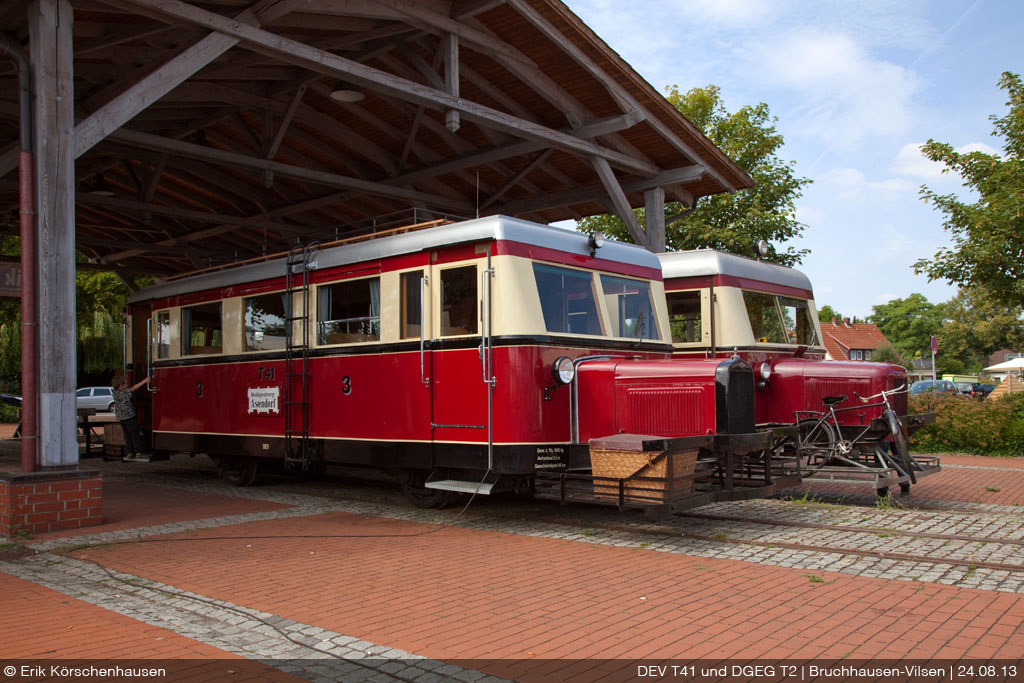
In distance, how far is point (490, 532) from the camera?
8.08m

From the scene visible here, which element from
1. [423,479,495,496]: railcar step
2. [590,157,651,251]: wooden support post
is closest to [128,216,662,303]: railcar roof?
[423,479,495,496]: railcar step

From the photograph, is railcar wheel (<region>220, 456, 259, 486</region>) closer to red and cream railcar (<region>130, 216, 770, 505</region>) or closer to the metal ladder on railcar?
red and cream railcar (<region>130, 216, 770, 505</region>)

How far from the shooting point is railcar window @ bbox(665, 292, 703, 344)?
1105 centimetres

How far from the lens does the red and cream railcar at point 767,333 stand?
9.87 metres

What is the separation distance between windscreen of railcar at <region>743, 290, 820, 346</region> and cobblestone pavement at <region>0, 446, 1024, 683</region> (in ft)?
7.48

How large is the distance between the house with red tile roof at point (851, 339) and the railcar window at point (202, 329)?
66362 mm

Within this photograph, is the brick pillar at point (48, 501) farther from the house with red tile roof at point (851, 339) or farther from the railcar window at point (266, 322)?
the house with red tile roof at point (851, 339)

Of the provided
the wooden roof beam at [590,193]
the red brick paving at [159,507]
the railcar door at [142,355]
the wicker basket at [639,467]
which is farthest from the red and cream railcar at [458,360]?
the wooden roof beam at [590,193]

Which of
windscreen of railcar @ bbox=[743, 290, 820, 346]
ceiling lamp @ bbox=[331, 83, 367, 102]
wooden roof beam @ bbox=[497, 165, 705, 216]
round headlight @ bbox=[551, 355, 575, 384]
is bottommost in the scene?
round headlight @ bbox=[551, 355, 575, 384]

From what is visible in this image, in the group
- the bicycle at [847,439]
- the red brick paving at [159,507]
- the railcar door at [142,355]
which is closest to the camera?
the red brick paving at [159,507]

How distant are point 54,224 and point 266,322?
10.3ft

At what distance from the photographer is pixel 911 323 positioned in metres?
Answer: 93.1

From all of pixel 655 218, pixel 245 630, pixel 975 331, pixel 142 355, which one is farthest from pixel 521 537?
A: pixel 975 331

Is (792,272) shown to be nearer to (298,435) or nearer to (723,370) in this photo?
(723,370)
